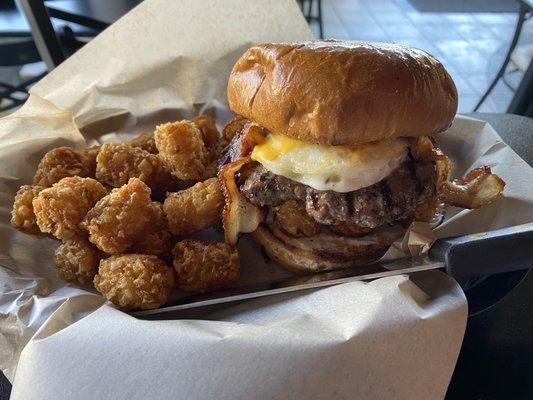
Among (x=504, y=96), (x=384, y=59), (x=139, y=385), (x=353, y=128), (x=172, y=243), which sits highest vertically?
(x=384, y=59)

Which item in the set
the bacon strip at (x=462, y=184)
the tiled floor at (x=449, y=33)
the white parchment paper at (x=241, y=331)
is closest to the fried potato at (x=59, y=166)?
the white parchment paper at (x=241, y=331)

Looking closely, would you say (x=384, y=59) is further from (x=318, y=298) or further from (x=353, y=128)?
(x=318, y=298)

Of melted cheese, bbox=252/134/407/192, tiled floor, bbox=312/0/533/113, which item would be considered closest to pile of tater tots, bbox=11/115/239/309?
melted cheese, bbox=252/134/407/192

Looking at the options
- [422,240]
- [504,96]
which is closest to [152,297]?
[422,240]

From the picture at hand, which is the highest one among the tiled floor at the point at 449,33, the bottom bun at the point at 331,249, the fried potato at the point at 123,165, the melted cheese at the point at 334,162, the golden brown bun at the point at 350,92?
the golden brown bun at the point at 350,92

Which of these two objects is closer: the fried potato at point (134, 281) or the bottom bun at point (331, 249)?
the fried potato at point (134, 281)

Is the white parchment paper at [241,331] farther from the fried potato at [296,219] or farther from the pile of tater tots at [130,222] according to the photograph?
the fried potato at [296,219]

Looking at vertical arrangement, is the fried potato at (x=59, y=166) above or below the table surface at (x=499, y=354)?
above
